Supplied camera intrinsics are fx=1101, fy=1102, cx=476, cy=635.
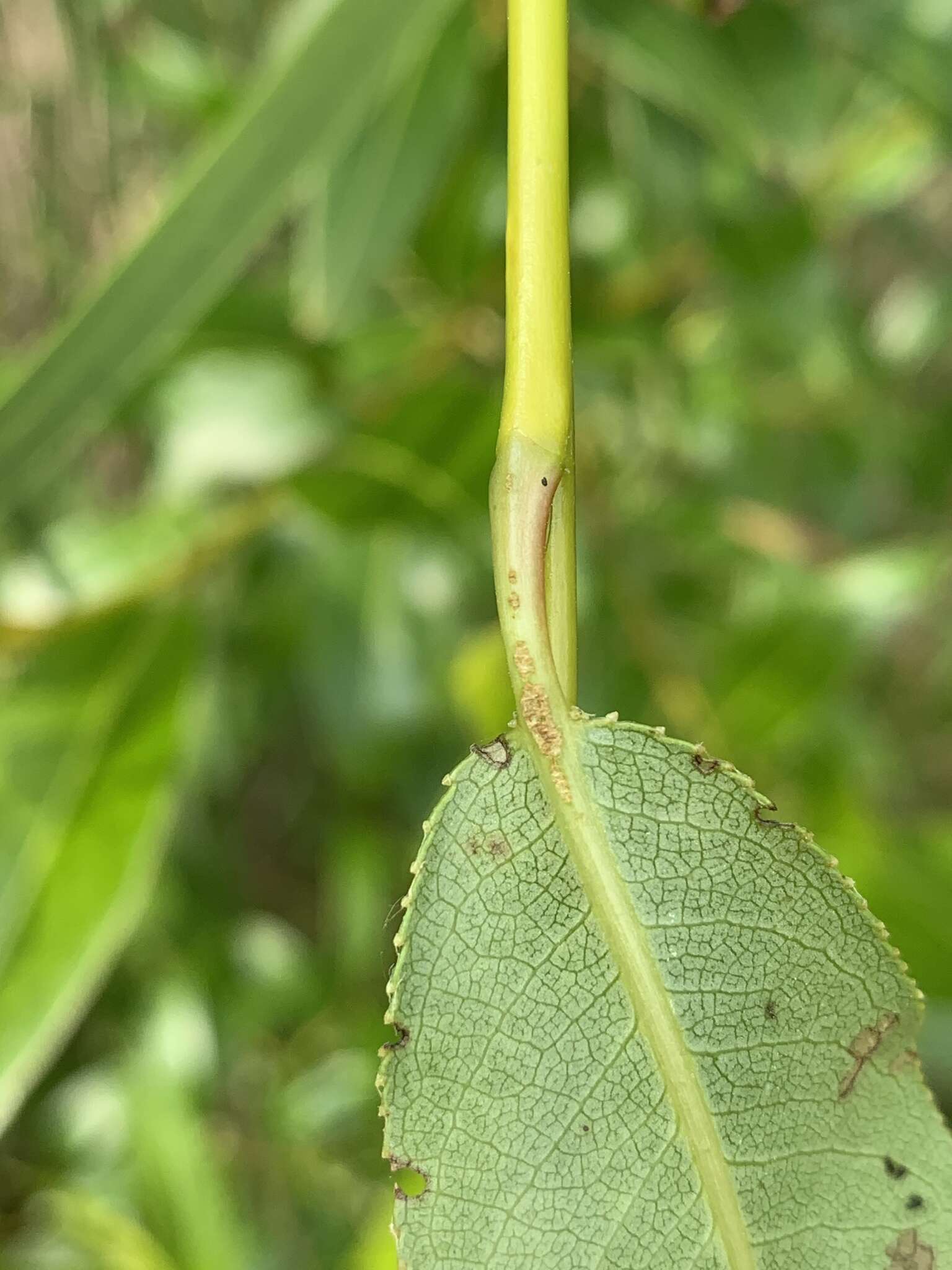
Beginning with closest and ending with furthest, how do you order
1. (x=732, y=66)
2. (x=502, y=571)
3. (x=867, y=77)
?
(x=502, y=571) < (x=732, y=66) < (x=867, y=77)

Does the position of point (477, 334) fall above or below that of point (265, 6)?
below

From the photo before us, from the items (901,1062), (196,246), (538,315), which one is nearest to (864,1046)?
(901,1062)

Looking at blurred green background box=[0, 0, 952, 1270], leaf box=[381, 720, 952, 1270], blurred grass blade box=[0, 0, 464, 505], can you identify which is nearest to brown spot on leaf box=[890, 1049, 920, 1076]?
leaf box=[381, 720, 952, 1270]

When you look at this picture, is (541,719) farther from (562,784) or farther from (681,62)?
(681,62)

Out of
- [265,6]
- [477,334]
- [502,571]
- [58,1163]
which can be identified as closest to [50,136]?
[265,6]

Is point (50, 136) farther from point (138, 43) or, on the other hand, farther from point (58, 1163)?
point (58, 1163)

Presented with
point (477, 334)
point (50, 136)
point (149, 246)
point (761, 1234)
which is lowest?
point (761, 1234)

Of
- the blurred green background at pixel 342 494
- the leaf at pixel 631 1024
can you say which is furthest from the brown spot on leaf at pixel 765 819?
the blurred green background at pixel 342 494
